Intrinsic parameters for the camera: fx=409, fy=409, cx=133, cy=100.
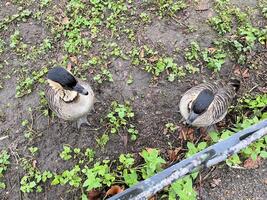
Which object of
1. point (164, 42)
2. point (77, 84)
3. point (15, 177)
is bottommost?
point (15, 177)

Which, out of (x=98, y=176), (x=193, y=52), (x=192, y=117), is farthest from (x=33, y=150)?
(x=193, y=52)

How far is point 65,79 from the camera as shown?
13.8ft

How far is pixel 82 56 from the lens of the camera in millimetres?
5492

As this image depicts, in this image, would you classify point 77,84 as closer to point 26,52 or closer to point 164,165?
point 164,165

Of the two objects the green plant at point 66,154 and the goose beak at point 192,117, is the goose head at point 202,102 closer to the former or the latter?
the goose beak at point 192,117

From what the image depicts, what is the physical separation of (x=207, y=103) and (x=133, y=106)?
1.16 meters

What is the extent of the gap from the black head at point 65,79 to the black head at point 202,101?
117 cm

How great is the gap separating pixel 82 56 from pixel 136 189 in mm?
2907

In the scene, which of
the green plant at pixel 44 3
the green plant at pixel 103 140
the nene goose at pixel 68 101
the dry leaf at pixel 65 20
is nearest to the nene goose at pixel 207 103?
the green plant at pixel 103 140

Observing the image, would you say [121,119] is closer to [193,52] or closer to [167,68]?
[167,68]

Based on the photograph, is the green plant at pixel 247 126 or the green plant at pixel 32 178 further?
the green plant at pixel 32 178

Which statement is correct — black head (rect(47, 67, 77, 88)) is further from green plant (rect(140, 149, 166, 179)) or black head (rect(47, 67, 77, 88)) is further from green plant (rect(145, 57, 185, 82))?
green plant (rect(145, 57, 185, 82))

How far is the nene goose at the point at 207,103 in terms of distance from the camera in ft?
13.5

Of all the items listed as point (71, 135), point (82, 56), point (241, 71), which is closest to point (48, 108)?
point (71, 135)
